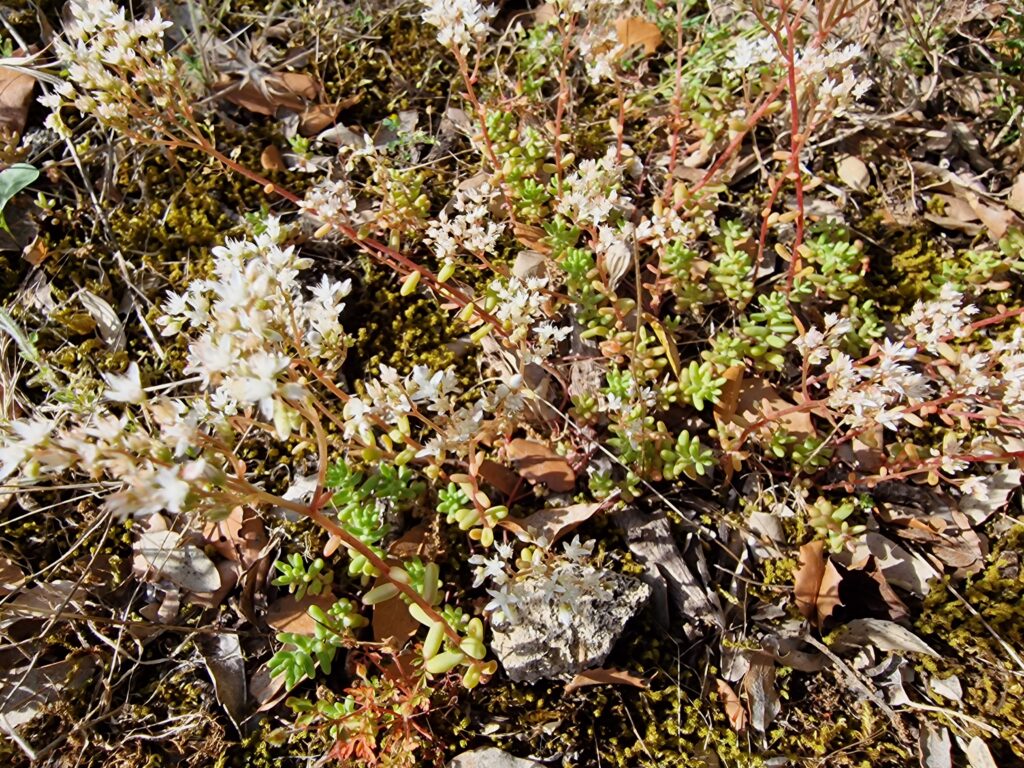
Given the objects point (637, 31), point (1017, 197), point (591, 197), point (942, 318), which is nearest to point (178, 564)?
point (591, 197)

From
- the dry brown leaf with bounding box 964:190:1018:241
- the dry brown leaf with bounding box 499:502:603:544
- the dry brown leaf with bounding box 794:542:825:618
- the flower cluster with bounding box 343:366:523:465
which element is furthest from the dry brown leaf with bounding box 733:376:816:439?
the dry brown leaf with bounding box 964:190:1018:241

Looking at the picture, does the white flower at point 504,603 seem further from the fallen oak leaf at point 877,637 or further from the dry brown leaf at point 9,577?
the dry brown leaf at point 9,577

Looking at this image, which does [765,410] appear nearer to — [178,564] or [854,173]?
[854,173]

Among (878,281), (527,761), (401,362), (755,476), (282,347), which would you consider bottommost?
(527,761)

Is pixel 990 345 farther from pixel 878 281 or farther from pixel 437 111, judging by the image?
pixel 437 111

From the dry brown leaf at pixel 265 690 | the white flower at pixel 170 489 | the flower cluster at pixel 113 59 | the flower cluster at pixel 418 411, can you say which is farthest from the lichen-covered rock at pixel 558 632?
the flower cluster at pixel 113 59

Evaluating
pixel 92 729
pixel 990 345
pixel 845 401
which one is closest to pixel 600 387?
pixel 845 401
